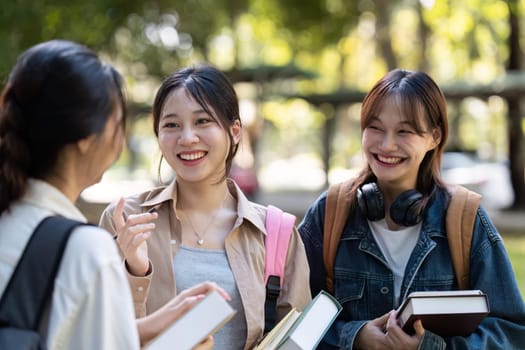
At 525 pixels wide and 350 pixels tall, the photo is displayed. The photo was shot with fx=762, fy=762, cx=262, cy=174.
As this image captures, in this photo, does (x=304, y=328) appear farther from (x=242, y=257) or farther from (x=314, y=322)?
(x=242, y=257)

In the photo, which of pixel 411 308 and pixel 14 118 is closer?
pixel 14 118

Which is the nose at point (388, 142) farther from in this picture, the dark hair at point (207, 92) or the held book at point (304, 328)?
the held book at point (304, 328)

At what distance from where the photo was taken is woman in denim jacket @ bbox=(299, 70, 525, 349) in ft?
9.34

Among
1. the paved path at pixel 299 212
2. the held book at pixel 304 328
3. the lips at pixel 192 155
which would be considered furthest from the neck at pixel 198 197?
the paved path at pixel 299 212

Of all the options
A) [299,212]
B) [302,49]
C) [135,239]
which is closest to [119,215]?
[135,239]

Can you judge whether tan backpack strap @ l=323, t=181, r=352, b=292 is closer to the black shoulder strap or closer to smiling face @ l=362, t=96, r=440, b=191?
smiling face @ l=362, t=96, r=440, b=191

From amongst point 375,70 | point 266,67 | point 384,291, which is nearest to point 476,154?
point 266,67

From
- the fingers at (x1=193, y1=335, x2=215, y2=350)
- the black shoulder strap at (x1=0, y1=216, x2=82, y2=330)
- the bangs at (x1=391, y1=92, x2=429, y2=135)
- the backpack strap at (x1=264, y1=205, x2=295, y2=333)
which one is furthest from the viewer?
the bangs at (x1=391, y1=92, x2=429, y2=135)

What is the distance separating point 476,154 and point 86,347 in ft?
81.3

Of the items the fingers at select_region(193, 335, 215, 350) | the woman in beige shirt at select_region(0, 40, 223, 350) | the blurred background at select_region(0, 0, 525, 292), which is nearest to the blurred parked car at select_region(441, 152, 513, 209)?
the blurred background at select_region(0, 0, 525, 292)

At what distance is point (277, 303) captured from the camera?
2.79 m

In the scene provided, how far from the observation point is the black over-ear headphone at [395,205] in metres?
2.99

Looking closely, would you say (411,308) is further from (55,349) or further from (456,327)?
(55,349)

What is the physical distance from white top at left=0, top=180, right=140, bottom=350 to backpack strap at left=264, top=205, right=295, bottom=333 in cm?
102
